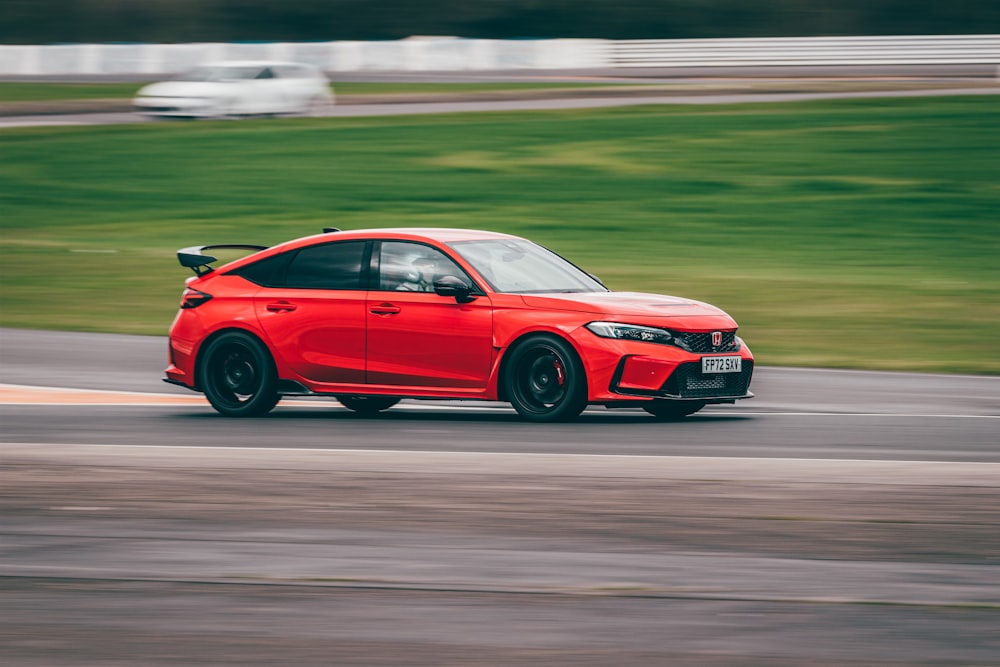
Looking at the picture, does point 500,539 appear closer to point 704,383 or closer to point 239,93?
point 704,383

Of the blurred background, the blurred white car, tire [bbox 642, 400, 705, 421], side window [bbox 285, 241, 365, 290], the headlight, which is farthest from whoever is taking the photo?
the blurred background

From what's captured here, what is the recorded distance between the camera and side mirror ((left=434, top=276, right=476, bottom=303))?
12.3 meters

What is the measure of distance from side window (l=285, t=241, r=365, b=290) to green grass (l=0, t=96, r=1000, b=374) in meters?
5.54

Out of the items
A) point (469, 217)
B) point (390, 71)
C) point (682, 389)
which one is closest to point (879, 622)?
point (682, 389)

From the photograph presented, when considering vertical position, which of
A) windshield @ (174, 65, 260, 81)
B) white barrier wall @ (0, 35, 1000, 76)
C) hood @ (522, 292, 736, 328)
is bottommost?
hood @ (522, 292, 736, 328)

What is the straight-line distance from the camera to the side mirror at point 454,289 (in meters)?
12.3

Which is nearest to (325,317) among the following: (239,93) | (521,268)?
(521,268)

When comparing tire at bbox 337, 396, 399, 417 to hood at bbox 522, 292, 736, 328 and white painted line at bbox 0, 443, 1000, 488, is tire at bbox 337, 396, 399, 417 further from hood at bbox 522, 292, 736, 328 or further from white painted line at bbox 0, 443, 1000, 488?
white painted line at bbox 0, 443, 1000, 488

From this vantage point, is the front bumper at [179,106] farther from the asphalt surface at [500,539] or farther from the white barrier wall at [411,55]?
the asphalt surface at [500,539]

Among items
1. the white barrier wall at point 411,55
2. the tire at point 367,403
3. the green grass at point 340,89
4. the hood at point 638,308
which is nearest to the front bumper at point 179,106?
the green grass at point 340,89

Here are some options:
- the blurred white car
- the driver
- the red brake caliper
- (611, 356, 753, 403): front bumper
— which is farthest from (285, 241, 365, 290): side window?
the blurred white car

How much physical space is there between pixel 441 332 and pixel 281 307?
4.11ft

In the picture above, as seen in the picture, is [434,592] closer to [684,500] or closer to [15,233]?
[684,500]

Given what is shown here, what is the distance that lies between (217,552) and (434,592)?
125cm
